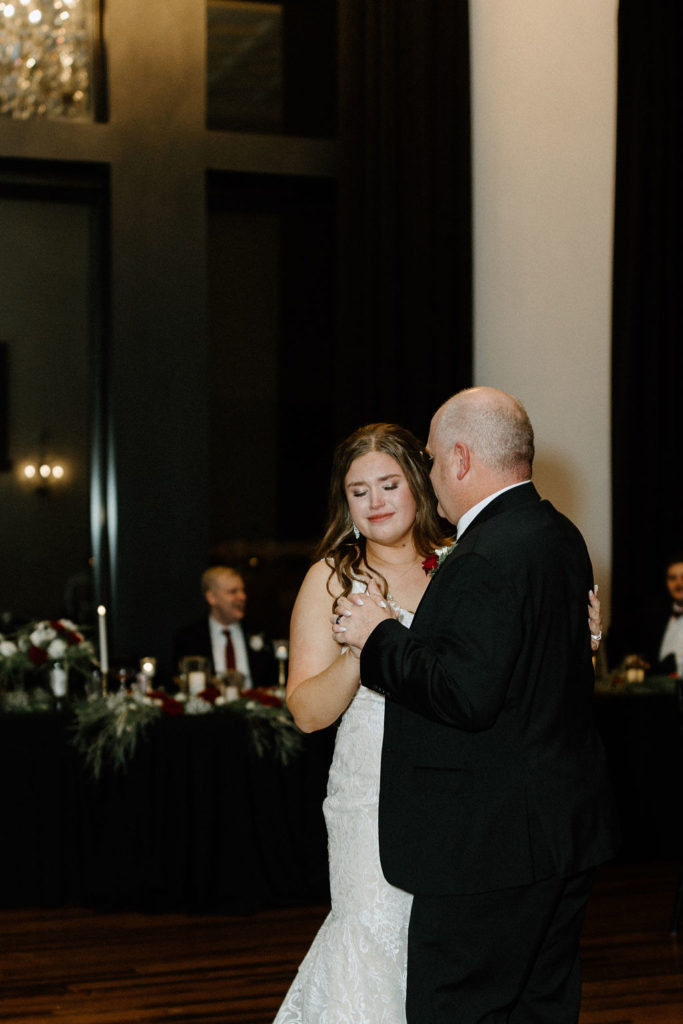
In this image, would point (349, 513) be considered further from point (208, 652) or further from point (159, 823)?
point (208, 652)

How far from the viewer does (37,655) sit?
5.49 metres

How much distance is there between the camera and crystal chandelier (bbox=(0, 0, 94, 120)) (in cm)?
742

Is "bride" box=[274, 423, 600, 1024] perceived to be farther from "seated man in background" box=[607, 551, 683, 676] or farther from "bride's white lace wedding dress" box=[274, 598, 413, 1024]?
"seated man in background" box=[607, 551, 683, 676]

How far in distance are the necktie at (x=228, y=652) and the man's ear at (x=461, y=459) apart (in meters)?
4.06

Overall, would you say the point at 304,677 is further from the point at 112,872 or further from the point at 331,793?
the point at 112,872

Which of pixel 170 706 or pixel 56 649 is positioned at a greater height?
pixel 56 649

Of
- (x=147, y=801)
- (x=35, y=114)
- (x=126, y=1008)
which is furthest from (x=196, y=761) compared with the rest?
(x=35, y=114)

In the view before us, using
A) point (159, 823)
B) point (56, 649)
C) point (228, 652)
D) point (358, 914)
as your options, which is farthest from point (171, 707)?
point (358, 914)

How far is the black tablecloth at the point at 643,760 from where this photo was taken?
19.9 feet

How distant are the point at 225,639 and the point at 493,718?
4.40 m

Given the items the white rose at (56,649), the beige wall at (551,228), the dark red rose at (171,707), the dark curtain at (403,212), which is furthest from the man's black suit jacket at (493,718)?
the beige wall at (551,228)

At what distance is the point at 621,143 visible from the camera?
780 centimetres

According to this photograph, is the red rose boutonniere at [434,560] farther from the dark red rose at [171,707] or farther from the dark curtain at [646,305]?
the dark curtain at [646,305]

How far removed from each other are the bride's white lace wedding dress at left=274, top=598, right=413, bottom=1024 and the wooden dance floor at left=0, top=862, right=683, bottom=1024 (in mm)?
1222
